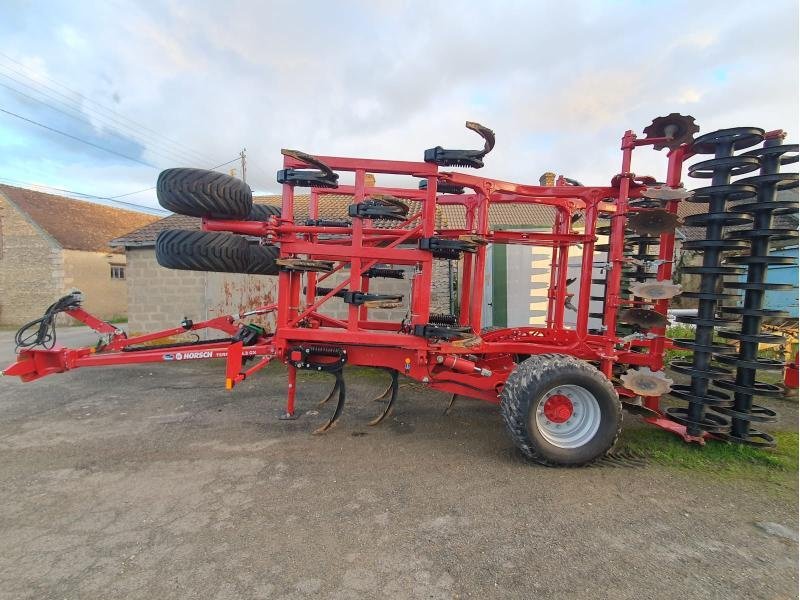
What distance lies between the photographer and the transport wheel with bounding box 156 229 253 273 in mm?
3994

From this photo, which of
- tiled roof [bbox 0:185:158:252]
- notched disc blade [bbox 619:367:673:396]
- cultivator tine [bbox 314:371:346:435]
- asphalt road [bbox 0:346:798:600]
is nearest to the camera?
asphalt road [bbox 0:346:798:600]

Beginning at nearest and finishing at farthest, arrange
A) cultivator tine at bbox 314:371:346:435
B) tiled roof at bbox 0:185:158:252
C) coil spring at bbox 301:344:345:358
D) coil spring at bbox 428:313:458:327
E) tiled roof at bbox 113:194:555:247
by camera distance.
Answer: coil spring at bbox 301:344:345:358, cultivator tine at bbox 314:371:346:435, coil spring at bbox 428:313:458:327, tiled roof at bbox 113:194:555:247, tiled roof at bbox 0:185:158:252

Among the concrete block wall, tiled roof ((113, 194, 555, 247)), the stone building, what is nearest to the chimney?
tiled roof ((113, 194, 555, 247))

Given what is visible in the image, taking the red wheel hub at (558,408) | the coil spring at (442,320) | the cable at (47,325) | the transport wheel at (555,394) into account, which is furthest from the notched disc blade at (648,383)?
the cable at (47,325)

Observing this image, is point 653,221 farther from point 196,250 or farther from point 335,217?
point 335,217

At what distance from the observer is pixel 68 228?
22.0 meters

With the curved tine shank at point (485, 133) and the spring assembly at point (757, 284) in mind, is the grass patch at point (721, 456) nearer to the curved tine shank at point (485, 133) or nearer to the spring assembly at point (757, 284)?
the spring assembly at point (757, 284)

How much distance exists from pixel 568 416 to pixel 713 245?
2.00 meters

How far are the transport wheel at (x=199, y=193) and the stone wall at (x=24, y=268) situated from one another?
21687mm

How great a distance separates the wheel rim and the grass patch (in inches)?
24.0

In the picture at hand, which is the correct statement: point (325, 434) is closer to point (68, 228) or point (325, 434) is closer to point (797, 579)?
point (797, 579)

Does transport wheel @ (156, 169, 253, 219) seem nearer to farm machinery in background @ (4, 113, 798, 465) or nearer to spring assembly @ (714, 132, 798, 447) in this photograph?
farm machinery in background @ (4, 113, 798, 465)

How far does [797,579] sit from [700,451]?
1673mm

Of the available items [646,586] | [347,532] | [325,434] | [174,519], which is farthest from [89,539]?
[646,586]
